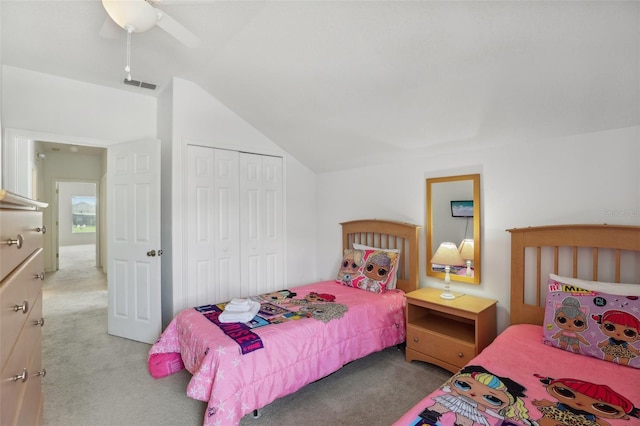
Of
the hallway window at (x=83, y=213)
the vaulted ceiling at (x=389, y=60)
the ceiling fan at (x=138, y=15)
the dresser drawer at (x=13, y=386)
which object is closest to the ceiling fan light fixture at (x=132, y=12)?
the ceiling fan at (x=138, y=15)

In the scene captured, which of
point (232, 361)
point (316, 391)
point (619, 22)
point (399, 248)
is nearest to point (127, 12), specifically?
point (232, 361)

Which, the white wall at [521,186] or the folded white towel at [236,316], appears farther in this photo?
the folded white towel at [236,316]

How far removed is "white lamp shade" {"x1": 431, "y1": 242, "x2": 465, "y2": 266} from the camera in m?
2.71

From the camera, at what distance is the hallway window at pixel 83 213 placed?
432 inches

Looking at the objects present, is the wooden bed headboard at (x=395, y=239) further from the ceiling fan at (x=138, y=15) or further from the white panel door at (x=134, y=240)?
the ceiling fan at (x=138, y=15)

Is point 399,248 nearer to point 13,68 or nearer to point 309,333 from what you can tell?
point 309,333

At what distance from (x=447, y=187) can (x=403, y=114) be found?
829mm

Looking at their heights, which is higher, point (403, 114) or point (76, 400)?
point (403, 114)

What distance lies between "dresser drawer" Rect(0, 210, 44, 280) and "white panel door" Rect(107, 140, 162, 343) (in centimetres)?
175

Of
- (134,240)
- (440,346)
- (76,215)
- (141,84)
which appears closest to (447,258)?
(440,346)

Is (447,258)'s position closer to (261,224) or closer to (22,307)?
(261,224)

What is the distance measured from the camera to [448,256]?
273 centimetres

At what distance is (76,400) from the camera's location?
2.22 m

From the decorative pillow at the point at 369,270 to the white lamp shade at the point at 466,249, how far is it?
2.04 feet
